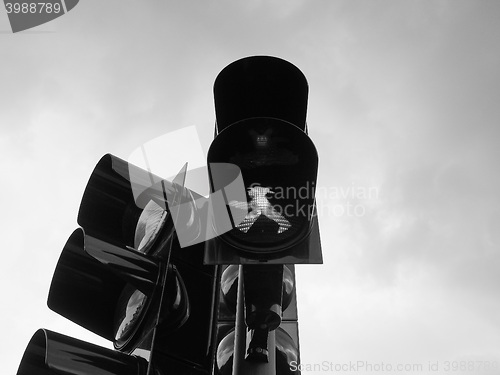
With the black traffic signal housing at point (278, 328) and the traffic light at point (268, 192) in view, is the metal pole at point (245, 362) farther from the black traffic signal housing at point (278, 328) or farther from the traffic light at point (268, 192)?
the black traffic signal housing at point (278, 328)

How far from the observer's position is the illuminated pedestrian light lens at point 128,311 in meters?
1.95

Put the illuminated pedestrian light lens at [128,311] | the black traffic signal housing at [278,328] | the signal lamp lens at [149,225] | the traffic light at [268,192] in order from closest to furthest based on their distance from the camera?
the traffic light at [268,192]
the illuminated pedestrian light lens at [128,311]
the signal lamp lens at [149,225]
the black traffic signal housing at [278,328]

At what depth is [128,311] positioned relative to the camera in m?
2.06

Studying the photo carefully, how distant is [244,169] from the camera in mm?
A: 1851

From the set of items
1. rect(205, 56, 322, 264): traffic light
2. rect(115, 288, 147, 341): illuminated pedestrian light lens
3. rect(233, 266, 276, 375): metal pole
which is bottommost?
rect(233, 266, 276, 375): metal pole

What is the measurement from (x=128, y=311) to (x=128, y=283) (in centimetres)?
14

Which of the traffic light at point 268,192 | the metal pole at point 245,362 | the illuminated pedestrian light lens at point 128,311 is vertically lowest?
the metal pole at point 245,362

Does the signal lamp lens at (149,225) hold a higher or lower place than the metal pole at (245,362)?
higher

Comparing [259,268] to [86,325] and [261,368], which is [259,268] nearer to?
[261,368]

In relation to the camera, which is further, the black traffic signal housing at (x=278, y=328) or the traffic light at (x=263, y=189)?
the black traffic signal housing at (x=278, y=328)

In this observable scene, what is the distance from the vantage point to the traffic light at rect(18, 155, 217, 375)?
181cm

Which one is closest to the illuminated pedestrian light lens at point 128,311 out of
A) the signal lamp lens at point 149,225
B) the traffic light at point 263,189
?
the signal lamp lens at point 149,225

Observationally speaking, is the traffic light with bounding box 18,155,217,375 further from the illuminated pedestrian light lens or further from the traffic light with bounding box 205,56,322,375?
the traffic light with bounding box 205,56,322,375

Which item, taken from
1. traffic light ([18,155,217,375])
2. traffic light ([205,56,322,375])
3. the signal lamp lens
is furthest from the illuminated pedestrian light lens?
traffic light ([205,56,322,375])
